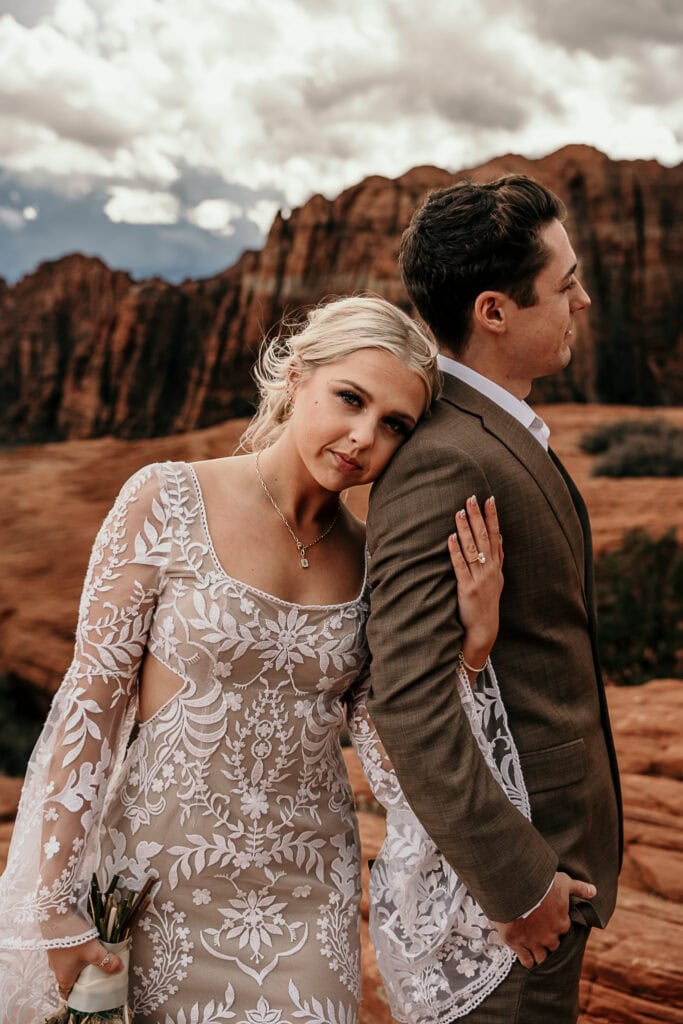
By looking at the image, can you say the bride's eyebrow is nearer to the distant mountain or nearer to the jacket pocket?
the jacket pocket

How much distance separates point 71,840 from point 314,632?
25.3 inches

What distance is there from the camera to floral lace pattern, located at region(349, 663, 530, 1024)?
1705 millimetres

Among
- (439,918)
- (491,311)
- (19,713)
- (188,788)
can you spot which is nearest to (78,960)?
(188,788)

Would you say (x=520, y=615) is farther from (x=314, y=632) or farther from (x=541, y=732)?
(x=314, y=632)

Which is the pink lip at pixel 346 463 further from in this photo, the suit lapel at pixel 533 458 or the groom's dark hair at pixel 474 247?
the groom's dark hair at pixel 474 247

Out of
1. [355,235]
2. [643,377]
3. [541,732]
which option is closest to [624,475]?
[541,732]

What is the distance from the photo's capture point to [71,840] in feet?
5.78

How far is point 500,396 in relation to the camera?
1855 mm

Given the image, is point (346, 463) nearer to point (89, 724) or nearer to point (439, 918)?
point (89, 724)

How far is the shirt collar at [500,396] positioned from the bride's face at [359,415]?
0.16 meters

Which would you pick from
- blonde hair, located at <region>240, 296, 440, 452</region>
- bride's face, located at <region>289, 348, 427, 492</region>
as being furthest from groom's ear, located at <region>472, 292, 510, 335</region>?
bride's face, located at <region>289, 348, 427, 492</region>

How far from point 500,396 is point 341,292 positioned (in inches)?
1331

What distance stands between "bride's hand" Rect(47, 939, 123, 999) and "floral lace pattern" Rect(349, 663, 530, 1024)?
1.85 ft

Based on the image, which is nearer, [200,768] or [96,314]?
[200,768]
